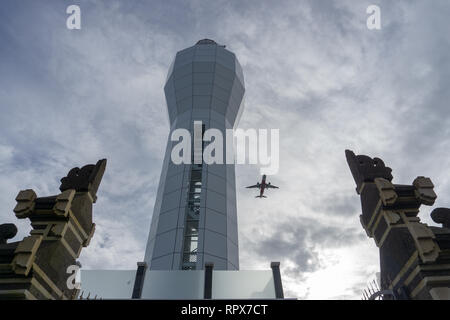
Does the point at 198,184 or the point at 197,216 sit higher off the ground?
the point at 198,184

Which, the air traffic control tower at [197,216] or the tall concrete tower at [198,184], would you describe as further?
the tall concrete tower at [198,184]

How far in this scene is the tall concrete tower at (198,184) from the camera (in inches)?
909

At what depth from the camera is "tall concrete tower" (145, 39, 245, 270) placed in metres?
23.1

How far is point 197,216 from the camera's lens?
25234mm

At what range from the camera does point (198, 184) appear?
2828 centimetres

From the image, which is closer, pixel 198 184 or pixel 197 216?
pixel 197 216

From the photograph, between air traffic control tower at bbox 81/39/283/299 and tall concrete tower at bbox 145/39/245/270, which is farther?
tall concrete tower at bbox 145/39/245/270

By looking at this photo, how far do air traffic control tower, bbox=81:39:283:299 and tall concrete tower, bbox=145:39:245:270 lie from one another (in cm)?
7

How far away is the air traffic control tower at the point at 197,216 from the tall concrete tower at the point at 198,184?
0.23 feet

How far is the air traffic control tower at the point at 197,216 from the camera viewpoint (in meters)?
17.2

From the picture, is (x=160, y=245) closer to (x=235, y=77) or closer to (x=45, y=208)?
(x=45, y=208)

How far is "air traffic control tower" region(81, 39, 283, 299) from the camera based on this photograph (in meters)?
17.2

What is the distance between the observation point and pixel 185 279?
57.9 ft

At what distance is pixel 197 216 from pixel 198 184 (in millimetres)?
3812
